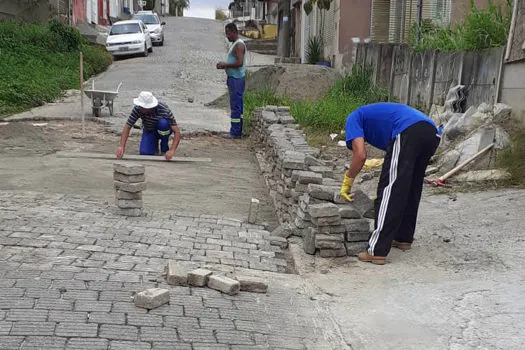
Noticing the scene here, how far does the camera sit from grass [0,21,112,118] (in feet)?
48.6

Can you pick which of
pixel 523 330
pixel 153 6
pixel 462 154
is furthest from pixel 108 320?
pixel 153 6

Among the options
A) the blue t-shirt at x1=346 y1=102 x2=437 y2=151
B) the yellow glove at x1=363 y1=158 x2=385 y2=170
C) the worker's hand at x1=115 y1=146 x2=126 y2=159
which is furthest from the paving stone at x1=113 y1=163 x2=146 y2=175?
the yellow glove at x1=363 y1=158 x2=385 y2=170

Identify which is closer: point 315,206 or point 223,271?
point 223,271

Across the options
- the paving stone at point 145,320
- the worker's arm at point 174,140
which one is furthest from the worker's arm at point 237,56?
the paving stone at point 145,320

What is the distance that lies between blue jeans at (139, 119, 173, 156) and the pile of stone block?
16.5 feet

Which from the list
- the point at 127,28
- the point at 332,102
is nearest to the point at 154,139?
the point at 332,102

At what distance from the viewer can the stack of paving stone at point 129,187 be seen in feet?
19.2

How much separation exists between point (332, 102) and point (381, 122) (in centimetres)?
805

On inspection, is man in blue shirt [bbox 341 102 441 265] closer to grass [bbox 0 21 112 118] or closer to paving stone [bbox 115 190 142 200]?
paving stone [bbox 115 190 142 200]

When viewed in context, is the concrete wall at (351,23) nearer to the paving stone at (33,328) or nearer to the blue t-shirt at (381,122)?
the blue t-shirt at (381,122)

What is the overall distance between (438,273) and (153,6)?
212ft

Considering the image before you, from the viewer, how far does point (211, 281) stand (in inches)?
165

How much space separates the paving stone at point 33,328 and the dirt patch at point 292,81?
12.5 m

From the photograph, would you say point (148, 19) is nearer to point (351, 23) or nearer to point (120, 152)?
point (351, 23)
